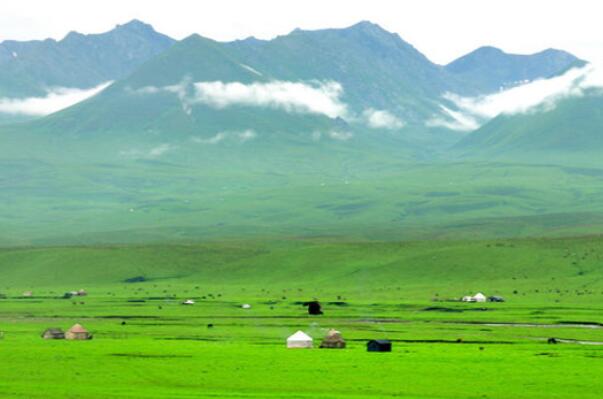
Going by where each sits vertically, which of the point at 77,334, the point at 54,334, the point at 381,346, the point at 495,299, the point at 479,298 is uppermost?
the point at 479,298

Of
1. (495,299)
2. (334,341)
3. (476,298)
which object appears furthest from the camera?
(495,299)

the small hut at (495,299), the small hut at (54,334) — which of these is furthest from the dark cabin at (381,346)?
the small hut at (495,299)

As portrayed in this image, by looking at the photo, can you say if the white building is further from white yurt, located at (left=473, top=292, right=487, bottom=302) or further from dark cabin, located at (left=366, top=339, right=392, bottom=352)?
dark cabin, located at (left=366, top=339, right=392, bottom=352)

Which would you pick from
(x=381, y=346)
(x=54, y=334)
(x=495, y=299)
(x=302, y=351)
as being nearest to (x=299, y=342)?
(x=302, y=351)

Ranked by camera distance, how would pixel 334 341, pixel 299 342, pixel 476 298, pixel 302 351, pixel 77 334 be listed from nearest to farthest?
pixel 302 351
pixel 334 341
pixel 299 342
pixel 77 334
pixel 476 298

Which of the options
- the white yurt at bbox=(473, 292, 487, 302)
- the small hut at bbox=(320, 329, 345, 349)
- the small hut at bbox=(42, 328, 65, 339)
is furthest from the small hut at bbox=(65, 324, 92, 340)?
the white yurt at bbox=(473, 292, 487, 302)

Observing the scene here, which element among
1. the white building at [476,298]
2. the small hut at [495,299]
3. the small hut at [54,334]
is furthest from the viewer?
the white building at [476,298]

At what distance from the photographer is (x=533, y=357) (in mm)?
98938

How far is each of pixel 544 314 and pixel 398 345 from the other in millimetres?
40511

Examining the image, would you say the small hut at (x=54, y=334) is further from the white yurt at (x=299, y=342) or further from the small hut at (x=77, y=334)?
the white yurt at (x=299, y=342)

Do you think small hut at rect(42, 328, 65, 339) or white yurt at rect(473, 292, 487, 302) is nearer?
small hut at rect(42, 328, 65, 339)

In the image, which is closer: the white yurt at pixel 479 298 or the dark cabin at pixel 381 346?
the dark cabin at pixel 381 346

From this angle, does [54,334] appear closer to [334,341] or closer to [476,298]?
[334,341]

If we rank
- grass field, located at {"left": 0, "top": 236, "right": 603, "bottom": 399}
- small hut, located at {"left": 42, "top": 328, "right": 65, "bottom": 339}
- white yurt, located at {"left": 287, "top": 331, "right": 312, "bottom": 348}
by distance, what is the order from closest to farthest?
grass field, located at {"left": 0, "top": 236, "right": 603, "bottom": 399}
white yurt, located at {"left": 287, "top": 331, "right": 312, "bottom": 348}
small hut, located at {"left": 42, "top": 328, "right": 65, "bottom": 339}
